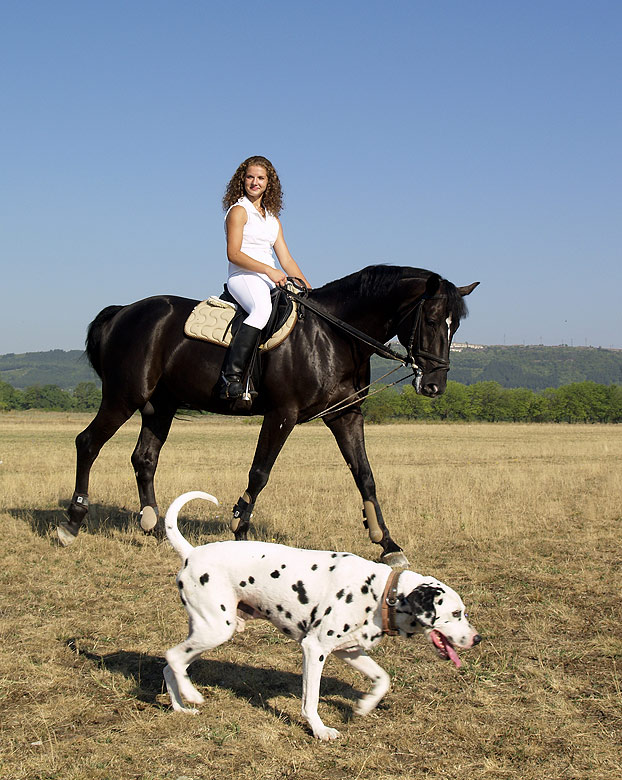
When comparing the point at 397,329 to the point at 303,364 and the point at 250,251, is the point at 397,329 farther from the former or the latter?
the point at 250,251

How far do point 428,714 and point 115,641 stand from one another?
8.40 feet

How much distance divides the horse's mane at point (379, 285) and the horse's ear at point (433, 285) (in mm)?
63

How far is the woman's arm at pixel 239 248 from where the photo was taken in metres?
7.96

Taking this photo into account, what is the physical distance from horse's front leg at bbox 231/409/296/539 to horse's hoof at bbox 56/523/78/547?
2.20 m

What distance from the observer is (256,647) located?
5.64 meters

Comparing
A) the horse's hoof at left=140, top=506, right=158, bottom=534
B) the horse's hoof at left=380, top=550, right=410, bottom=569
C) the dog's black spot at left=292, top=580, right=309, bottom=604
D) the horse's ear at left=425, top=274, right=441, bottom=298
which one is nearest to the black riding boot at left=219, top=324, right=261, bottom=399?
the horse's ear at left=425, top=274, right=441, bottom=298

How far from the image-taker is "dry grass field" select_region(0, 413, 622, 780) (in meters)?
3.87

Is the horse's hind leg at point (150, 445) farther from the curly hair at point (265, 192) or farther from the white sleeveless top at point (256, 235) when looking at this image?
the curly hair at point (265, 192)

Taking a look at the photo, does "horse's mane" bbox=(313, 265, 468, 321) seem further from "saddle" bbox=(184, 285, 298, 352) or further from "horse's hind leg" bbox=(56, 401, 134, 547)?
"horse's hind leg" bbox=(56, 401, 134, 547)

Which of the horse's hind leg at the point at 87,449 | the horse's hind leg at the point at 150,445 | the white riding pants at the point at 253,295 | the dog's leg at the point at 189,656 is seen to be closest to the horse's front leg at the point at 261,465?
the white riding pants at the point at 253,295

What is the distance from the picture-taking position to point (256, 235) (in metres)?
8.26

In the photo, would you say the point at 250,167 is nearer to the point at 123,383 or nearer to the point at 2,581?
the point at 123,383

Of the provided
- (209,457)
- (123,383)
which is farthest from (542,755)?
(209,457)

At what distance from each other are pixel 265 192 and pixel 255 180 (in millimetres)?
227
